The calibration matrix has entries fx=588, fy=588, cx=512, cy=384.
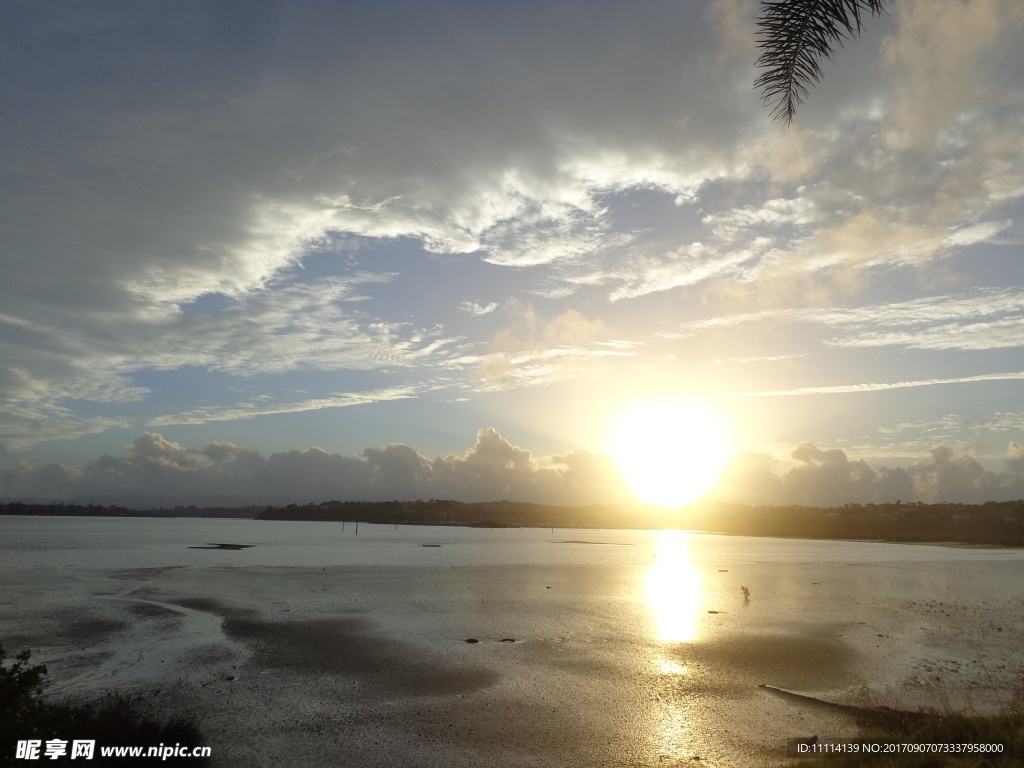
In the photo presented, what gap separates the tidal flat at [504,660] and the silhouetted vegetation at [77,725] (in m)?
0.92

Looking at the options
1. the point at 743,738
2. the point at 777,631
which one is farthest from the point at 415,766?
the point at 777,631

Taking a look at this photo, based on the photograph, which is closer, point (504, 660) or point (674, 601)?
point (504, 660)

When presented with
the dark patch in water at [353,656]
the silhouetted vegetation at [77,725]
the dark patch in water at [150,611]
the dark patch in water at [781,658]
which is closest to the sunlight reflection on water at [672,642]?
the dark patch in water at [781,658]

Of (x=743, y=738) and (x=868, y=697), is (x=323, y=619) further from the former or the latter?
(x=868, y=697)

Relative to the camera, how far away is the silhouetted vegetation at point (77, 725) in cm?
1082

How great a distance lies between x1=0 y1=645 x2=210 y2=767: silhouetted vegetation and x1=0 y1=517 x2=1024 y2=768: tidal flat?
920mm

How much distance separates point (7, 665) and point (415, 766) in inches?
678

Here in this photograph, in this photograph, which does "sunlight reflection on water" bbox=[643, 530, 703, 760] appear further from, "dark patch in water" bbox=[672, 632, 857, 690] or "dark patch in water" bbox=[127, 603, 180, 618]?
"dark patch in water" bbox=[127, 603, 180, 618]

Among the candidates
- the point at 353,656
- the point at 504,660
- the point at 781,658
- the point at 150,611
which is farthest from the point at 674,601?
the point at 150,611

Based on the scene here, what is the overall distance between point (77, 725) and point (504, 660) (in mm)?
14691

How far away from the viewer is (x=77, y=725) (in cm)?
1348

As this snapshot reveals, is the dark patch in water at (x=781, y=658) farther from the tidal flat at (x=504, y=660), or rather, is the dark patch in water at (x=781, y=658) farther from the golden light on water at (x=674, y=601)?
the golden light on water at (x=674, y=601)

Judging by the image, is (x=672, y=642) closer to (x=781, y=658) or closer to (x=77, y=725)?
(x=781, y=658)

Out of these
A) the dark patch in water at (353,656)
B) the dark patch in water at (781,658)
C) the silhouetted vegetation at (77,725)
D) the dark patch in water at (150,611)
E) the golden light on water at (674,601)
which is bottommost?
the golden light on water at (674,601)
